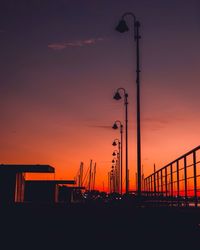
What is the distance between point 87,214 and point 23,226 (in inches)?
105

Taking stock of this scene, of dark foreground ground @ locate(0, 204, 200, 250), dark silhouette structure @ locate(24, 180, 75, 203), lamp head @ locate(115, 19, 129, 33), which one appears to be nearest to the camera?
dark foreground ground @ locate(0, 204, 200, 250)

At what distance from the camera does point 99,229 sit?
9.94 meters

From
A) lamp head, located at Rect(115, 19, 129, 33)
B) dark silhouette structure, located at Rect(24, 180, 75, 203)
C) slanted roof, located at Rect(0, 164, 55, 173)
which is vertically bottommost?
dark silhouette structure, located at Rect(24, 180, 75, 203)

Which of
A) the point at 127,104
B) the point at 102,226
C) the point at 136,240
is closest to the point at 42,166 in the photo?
the point at 127,104

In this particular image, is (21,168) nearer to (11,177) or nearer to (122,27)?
(11,177)

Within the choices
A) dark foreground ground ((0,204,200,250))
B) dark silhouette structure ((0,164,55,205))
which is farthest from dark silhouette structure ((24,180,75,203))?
dark foreground ground ((0,204,200,250))

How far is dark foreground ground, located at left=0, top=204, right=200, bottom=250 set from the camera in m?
7.79

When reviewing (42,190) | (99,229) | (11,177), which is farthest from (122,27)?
(42,190)

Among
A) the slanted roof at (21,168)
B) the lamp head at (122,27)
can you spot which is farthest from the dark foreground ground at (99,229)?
the slanted roof at (21,168)

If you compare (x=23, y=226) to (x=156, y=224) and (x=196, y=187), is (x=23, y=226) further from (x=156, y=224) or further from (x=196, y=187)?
(x=196, y=187)

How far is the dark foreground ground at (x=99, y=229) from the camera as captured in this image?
7.79 meters

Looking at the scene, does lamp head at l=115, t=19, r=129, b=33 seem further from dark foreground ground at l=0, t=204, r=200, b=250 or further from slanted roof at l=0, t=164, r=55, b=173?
slanted roof at l=0, t=164, r=55, b=173

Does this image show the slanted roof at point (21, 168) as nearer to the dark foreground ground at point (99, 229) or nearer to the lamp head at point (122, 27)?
the lamp head at point (122, 27)

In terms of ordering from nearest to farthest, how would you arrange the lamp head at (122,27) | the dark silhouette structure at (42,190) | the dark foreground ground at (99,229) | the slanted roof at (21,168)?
1. the dark foreground ground at (99,229)
2. the lamp head at (122,27)
3. the slanted roof at (21,168)
4. the dark silhouette structure at (42,190)
